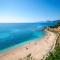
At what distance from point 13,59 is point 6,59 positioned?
2.64 ft

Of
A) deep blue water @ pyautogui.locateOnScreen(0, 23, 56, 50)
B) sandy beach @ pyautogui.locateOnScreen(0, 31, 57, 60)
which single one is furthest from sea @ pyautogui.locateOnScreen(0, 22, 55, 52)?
sandy beach @ pyautogui.locateOnScreen(0, 31, 57, 60)

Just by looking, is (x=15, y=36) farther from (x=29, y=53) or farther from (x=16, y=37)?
(x=29, y=53)

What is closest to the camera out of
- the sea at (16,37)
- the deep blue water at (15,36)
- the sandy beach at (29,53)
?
the sandy beach at (29,53)

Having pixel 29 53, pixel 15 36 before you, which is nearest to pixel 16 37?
pixel 15 36

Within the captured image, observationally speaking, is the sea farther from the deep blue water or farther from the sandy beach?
the sandy beach

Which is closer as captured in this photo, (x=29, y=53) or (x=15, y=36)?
(x=29, y=53)

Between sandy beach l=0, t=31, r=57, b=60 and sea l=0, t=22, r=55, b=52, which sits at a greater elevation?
sandy beach l=0, t=31, r=57, b=60

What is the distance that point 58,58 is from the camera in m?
10.8

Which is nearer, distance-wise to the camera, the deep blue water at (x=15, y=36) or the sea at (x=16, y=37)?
the sea at (x=16, y=37)

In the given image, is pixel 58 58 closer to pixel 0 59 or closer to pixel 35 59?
pixel 35 59

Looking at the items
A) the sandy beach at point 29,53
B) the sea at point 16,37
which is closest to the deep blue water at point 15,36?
the sea at point 16,37

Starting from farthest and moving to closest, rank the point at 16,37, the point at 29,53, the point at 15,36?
the point at 15,36 < the point at 16,37 < the point at 29,53

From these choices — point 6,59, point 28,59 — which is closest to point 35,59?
point 28,59

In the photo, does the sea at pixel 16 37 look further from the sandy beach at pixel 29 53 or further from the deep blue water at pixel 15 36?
the sandy beach at pixel 29 53
